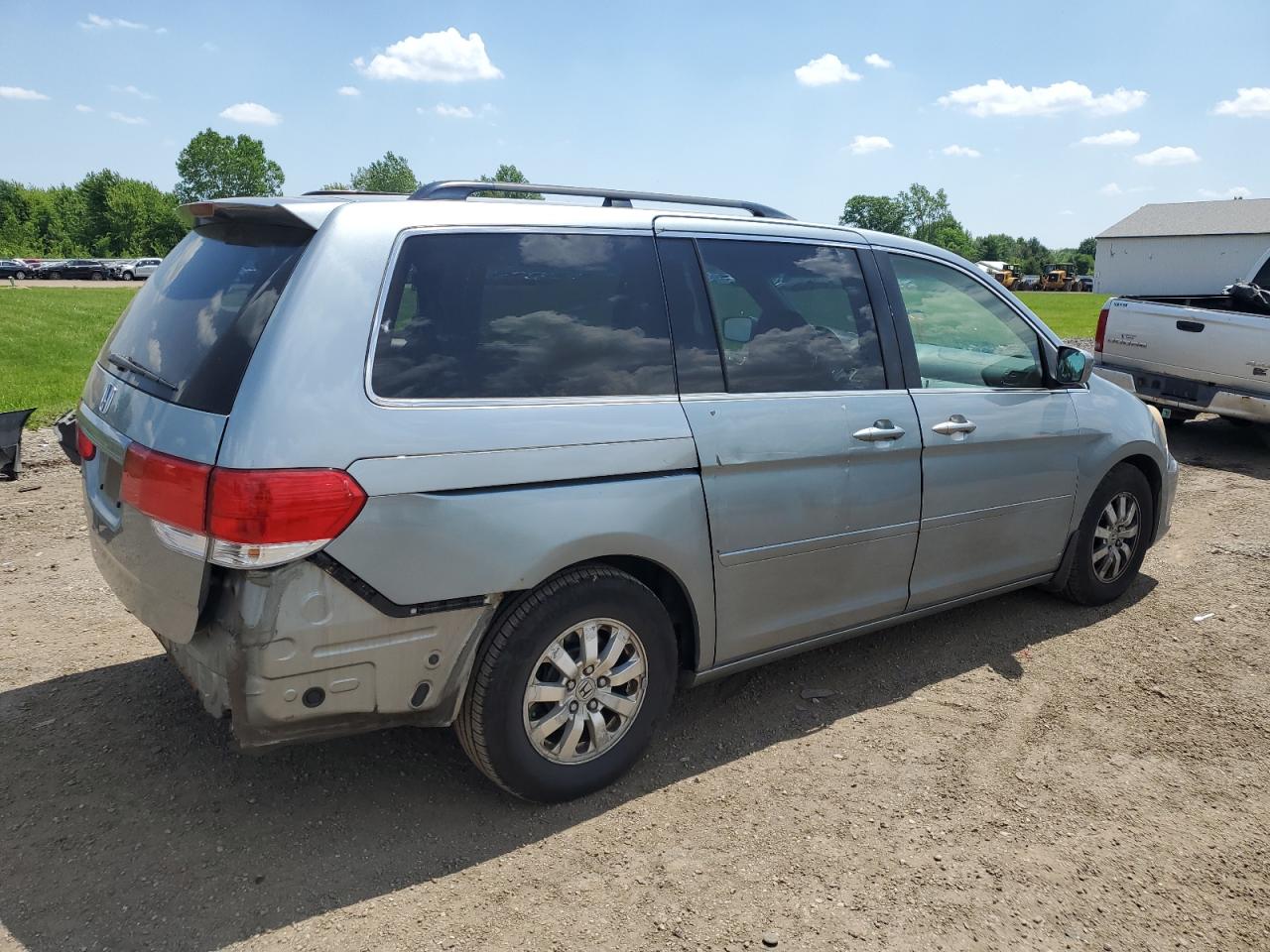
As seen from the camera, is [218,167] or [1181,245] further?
[218,167]

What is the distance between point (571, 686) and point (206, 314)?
5.31ft

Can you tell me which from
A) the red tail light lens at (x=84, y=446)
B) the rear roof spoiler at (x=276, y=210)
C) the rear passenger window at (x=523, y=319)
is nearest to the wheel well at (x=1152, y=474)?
the rear passenger window at (x=523, y=319)

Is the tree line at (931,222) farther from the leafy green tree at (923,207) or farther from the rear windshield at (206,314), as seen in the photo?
the rear windshield at (206,314)

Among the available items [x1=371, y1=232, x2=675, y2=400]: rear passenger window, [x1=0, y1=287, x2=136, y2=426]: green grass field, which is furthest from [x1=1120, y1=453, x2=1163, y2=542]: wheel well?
[x1=0, y1=287, x2=136, y2=426]: green grass field

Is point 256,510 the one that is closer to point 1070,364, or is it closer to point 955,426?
point 955,426

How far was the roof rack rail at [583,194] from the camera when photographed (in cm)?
314

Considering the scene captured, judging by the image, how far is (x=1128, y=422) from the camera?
16.3ft

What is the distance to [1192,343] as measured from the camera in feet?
29.8

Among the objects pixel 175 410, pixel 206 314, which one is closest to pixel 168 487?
pixel 175 410

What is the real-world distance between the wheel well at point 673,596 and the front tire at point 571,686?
0.27 feet

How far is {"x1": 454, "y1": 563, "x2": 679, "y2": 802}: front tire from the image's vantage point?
297 centimetres

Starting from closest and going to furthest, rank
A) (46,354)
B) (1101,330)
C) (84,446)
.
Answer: (84,446) → (1101,330) → (46,354)

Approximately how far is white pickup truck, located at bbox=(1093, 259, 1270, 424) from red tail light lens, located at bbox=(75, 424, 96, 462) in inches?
306

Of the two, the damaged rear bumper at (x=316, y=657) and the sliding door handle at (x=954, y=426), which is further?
the sliding door handle at (x=954, y=426)
